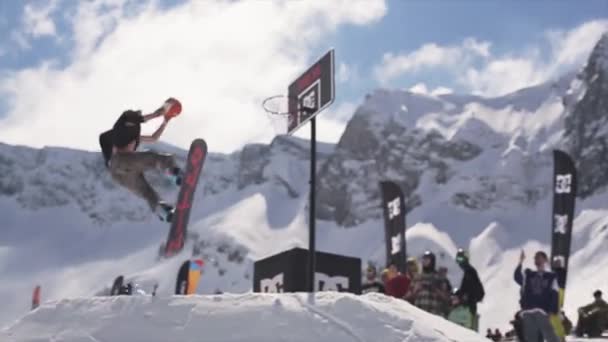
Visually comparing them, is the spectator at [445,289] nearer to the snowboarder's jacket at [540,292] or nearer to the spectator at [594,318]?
the snowboarder's jacket at [540,292]

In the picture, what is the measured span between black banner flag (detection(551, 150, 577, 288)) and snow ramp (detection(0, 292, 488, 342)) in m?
18.6

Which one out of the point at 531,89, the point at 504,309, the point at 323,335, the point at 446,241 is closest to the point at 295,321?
the point at 323,335

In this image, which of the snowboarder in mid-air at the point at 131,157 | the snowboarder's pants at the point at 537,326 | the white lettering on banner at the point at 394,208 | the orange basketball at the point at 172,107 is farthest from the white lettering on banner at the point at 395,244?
the snowboarder in mid-air at the point at 131,157

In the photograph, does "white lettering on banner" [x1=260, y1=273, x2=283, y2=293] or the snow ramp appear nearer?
the snow ramp

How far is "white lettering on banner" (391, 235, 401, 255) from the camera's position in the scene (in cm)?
2900

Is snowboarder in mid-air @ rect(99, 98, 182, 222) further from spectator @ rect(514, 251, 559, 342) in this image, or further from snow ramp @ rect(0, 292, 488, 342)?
spectator @ rect(514, 251, 559, 342)

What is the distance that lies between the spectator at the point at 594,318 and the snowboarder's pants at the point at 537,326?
729 centimetres

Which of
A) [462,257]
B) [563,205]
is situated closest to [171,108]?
[462,257]

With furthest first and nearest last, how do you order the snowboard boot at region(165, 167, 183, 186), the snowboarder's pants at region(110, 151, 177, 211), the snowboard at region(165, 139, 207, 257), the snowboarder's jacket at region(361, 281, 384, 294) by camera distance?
the snowboard at region(165, 139, 207, 257) → the snowboarder's jacket at region(361, 281, 384, 294) → the snowboard boot at region(165, 167, 183, 186) → the snowboarder's pants at region(110, 151, 177, 211)

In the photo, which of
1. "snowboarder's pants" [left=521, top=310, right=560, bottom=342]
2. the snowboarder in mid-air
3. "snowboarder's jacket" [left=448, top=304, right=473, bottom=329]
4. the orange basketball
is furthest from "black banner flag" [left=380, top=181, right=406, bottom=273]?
the snowboarder in mid-air

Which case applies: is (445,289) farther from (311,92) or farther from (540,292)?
(311,92)

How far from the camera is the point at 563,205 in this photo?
26.6m

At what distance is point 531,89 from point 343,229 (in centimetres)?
4976

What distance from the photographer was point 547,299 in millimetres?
Answer: 10711
